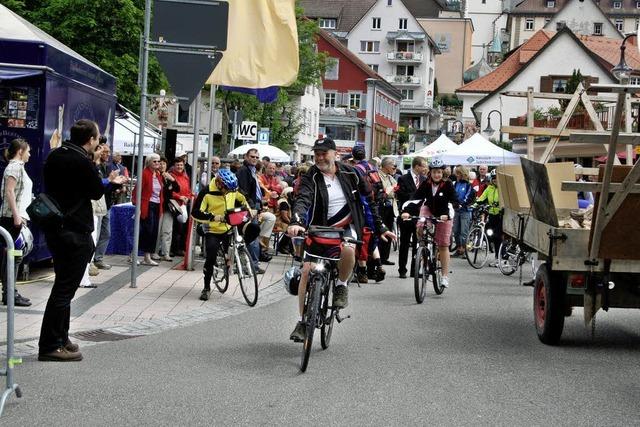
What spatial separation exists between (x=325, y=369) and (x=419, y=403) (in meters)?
1.41

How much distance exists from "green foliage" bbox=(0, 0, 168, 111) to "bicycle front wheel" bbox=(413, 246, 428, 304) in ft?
83.0

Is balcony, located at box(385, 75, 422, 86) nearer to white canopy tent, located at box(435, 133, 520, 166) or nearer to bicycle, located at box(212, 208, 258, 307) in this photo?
white canopy tent, located at box(435, 133, 520, 166)

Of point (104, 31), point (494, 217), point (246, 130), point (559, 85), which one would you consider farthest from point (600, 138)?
point (559, 85)

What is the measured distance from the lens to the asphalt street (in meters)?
6.76

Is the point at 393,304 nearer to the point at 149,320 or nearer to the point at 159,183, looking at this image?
the point at 149,320

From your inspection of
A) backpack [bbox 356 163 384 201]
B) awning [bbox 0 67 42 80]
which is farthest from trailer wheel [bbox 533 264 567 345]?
awning [bbox 0 67 42 80]

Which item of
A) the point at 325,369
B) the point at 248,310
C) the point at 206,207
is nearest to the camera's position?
the point at 325,369

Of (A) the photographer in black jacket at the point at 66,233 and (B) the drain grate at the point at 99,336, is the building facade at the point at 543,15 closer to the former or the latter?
(B) the drain grate at the point at 99,336

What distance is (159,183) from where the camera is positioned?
17203mm

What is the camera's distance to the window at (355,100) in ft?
333

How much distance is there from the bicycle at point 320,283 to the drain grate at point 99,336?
185 cm

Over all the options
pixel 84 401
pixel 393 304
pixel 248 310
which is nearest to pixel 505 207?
pixel 393 304

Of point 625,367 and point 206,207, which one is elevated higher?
point 206,207

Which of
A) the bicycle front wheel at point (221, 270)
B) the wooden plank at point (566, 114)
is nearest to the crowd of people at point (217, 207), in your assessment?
the bicycle front wheel at point (221, 270)
